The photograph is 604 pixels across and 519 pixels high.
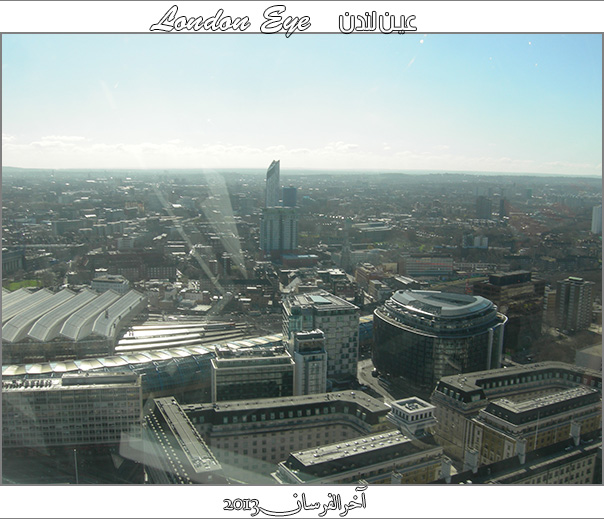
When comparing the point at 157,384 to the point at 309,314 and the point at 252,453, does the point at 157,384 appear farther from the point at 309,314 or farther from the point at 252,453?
the point at 309,314

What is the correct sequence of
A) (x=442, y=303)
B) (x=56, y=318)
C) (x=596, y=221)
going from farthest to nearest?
1. (x=596, y=221)
2. (x=56, y=318)
3. (x=442, y=303)

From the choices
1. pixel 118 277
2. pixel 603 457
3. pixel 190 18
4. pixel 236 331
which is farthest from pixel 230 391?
pixel 118 277

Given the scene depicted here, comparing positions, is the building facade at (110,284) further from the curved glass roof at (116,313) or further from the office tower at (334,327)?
the office tower at (334,327)

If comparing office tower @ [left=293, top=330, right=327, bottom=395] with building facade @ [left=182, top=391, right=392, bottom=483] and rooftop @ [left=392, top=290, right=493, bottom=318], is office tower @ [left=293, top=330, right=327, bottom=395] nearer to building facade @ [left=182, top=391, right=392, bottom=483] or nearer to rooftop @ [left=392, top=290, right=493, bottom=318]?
building facade @ [left=182, top=391, right=392, bottom=483]

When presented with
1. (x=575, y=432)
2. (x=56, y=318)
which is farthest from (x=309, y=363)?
(x=56, y=318)

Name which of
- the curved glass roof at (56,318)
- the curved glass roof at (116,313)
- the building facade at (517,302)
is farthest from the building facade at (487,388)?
the curved glass roof at (56,318)

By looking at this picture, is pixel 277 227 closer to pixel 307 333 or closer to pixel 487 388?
pixel 307 333
